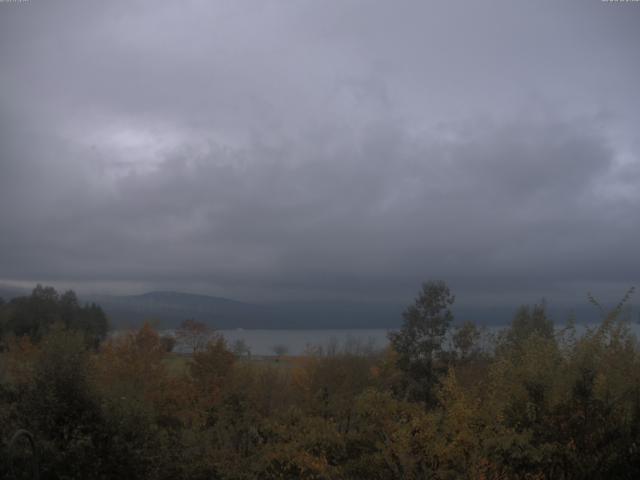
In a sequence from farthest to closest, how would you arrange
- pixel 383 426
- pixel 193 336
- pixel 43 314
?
1. pixel 43 314
2. pixel 193 336
3. pixel 383 426

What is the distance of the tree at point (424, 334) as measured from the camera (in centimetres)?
3466

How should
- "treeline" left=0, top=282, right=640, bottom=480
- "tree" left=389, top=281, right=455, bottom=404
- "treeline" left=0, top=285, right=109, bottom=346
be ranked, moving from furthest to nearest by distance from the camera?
"treeline" left=0, top=285, right=109, bottom=346, "tree" left=389, top=281, right=455, bottom=404, "treeline" left=0, top=282, right=640, bottom=480

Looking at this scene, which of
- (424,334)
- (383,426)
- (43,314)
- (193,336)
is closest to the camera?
(383,426)

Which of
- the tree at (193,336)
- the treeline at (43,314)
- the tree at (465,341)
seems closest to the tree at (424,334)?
the tree at (465,341)

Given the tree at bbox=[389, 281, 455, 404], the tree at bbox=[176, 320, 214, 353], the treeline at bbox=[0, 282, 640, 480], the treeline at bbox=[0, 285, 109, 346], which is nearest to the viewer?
the treeline at bbox=[0, 282, 640, 480]

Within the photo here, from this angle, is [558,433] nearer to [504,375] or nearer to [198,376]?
[504,375]

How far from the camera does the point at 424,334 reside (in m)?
35.3

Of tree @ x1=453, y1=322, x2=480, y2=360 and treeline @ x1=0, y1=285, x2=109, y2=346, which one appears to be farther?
treeline @ x1=0, y1=285, x2=109, y2=346

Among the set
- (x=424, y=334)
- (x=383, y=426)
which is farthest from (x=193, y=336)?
(x=383, y=426)

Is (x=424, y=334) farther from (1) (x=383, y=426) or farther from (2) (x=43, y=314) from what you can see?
(2) (x=43, y=314)

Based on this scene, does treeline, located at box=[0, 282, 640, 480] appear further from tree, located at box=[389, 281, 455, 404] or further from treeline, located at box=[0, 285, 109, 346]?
treeline, located at box=[0, 285, 109, 346]

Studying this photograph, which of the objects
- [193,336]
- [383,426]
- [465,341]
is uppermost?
[465,341]

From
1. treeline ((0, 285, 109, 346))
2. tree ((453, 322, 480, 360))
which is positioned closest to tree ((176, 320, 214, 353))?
treeline ((0, 285, 109, 346))

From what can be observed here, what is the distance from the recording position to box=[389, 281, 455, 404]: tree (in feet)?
114
